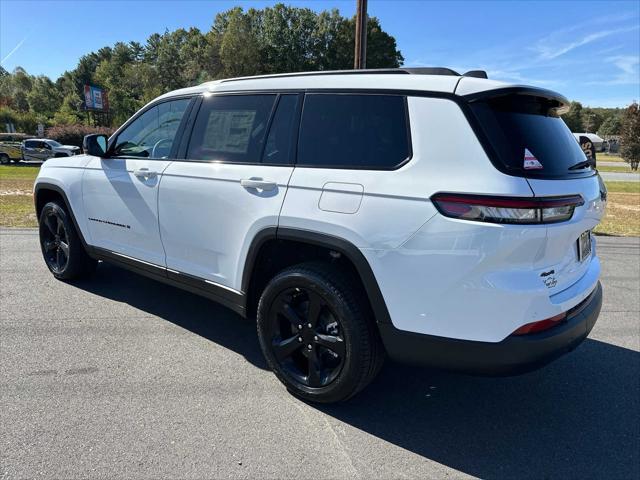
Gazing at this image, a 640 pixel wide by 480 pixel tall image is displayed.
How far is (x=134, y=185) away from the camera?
3793 millimetres

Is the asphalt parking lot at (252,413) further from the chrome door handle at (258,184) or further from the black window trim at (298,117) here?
the black window trim at (298,117)

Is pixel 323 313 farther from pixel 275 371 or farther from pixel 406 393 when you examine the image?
pixel 406 393

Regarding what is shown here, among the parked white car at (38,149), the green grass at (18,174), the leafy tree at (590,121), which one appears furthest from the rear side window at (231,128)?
the leafy tree at (590,121)

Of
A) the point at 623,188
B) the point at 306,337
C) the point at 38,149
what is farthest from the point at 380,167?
the point at 38,149

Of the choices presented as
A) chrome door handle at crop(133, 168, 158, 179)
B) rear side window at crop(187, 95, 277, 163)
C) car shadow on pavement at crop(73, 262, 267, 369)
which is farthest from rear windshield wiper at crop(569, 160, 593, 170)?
chrome door handle at crop(133, 168, 158, 179)

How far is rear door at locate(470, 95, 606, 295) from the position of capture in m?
2.25

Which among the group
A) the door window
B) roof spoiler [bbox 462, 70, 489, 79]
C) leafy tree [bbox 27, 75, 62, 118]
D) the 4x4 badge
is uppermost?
leafy tree [bbox 27, 75, 62, 118]

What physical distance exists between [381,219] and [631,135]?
41818mm

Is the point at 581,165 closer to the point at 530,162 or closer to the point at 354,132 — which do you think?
the point at 530,162

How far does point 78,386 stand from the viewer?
3021 millimetres

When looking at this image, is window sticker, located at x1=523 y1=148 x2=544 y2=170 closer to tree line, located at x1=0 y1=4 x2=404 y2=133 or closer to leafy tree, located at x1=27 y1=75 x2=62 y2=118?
tree line, located at x1=0 y1=4 x2=404 y2=133

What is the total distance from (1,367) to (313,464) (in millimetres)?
2344

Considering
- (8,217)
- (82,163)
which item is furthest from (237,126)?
(8,217)

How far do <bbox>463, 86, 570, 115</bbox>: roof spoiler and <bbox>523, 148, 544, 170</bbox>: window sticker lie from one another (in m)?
0.32
